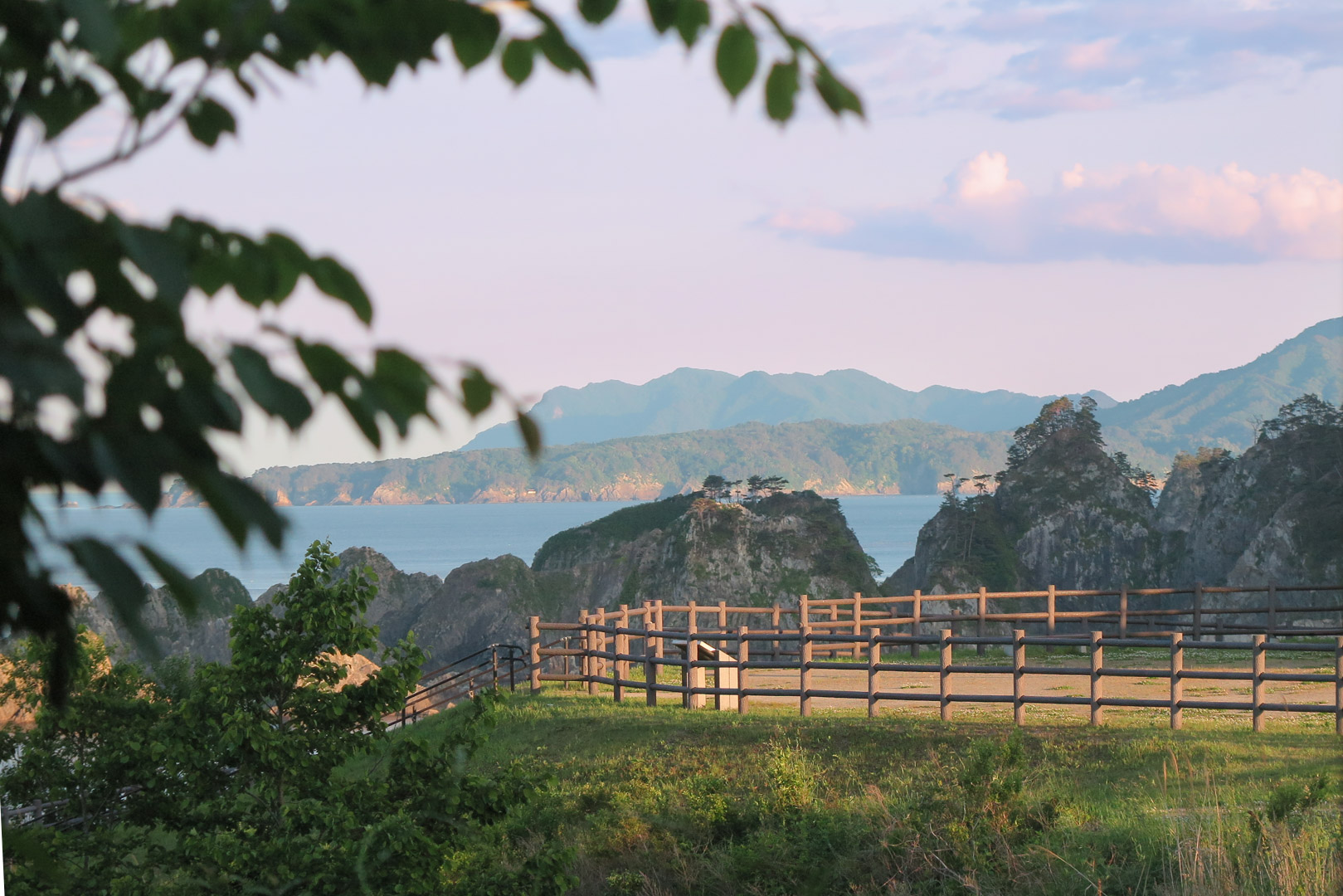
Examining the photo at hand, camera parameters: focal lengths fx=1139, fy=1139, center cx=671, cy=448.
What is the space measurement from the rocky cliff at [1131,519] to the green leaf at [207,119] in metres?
51.2

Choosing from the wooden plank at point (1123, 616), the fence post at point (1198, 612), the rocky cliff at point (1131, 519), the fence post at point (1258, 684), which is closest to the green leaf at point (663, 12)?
the fence post at point (1258, 684)

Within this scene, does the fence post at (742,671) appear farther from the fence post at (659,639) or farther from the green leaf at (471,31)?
the green leaf at (471,31)

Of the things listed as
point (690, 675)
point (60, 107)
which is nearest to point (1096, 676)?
point (690, 675)

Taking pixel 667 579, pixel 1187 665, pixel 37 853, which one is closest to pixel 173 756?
pixel 37 853

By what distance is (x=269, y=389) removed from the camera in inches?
51.4

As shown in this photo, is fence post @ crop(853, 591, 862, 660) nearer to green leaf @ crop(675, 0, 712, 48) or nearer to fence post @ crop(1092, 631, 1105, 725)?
fence post @ crop(1092, 631, 1105, 725)

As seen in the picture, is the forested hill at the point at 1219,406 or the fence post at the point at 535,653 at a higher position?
the forested hill at the point at 1219,406

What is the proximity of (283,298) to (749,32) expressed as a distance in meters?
0.84

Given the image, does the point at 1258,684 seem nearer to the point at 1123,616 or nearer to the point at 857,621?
the point at 1123,616

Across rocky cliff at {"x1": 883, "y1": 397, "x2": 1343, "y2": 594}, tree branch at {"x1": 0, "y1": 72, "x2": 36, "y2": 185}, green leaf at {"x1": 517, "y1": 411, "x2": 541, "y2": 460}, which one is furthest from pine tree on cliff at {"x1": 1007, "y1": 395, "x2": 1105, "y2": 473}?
tree branch at {"x1": 0, "y1": 72, "x2": 36, "y2": 185}

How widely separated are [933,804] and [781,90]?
9055 mm

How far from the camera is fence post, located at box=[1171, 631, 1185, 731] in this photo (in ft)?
48.4

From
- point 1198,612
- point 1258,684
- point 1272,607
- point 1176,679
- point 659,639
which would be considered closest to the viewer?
point 1258,684

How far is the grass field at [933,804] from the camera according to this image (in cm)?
834
